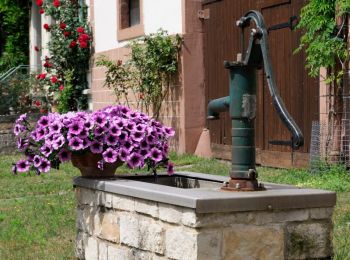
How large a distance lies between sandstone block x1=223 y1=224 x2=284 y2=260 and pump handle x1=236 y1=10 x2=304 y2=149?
0.44 meters

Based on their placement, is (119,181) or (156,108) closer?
(119,181)

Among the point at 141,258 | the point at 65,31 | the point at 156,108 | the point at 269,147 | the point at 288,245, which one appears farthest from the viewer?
the point at 65,31

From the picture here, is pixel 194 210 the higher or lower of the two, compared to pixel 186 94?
lower

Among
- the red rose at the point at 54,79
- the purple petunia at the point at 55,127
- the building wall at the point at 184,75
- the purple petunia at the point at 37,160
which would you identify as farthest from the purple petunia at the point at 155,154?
the red rose at the point at 54,79

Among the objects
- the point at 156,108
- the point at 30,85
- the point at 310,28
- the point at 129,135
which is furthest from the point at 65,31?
the point at 129,135

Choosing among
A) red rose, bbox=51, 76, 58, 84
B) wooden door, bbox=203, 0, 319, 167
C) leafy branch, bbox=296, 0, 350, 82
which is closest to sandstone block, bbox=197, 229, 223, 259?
leafy branch, bbox=296, 0, 350, 82

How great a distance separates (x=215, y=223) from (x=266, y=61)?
0.84 metres

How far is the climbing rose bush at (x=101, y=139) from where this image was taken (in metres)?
4.34

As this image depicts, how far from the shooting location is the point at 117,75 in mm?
12688

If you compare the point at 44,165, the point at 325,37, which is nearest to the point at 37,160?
the point at 44,165

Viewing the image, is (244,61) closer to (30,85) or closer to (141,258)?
(141,258)

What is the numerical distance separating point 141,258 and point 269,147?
5.78 m

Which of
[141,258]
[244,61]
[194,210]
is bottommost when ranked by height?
[141,258]

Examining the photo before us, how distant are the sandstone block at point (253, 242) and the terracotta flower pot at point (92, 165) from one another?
1193mm
